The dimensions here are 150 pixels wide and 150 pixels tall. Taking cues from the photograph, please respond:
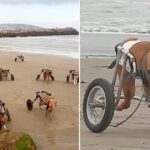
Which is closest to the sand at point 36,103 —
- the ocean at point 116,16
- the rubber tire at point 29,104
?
the rubber tire at point 29,104

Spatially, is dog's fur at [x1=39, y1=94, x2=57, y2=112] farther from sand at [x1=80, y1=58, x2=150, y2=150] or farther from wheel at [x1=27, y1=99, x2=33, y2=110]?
sand at [x1=80, y1=58, x2=150, y2=150]

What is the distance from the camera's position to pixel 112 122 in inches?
99.3

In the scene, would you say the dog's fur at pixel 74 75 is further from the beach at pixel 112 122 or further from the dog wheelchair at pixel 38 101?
the dog wheelchair at pixel 38 101

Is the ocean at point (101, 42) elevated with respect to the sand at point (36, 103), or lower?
elevated

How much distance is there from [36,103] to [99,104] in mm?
432

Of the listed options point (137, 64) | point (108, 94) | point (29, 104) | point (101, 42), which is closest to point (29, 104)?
point (29, 104)

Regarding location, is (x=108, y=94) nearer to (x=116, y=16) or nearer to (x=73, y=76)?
(x=73, y=76)

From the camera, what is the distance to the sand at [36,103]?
2.51m

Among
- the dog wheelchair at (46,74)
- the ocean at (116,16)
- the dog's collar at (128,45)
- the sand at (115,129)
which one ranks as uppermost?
the ocean at (116,16)

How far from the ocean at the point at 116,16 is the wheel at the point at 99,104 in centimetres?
36

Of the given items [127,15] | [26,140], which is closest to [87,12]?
[127,15]

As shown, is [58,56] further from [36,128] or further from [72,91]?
[36,128]

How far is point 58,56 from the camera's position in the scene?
252cm

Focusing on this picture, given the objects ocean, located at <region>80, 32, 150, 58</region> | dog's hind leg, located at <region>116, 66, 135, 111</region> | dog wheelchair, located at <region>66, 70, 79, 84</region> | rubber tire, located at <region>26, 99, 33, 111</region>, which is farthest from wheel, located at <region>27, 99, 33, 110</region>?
dog's hind leg, located at <region>116, 66, 135, 111</region>
